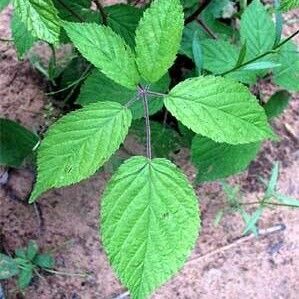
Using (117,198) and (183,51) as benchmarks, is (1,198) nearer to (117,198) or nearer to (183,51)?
(183,51)

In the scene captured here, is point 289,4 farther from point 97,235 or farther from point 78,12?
point 97,235

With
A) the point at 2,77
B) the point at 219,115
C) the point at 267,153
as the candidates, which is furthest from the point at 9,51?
the point at 219,115

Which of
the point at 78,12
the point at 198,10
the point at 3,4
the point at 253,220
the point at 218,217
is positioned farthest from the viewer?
the point at 218,217

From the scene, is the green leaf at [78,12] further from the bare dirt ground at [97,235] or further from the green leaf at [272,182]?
the green leaf at [272,182]

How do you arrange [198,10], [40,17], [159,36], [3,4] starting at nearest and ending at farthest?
[40,17]
[159,36]
[3,4]
[198,10]

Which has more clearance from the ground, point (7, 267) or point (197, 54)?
point (197, 54)

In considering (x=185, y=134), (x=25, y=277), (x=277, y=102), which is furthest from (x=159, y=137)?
(x=25, y=277)

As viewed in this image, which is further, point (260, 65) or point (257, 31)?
point (257, 31)

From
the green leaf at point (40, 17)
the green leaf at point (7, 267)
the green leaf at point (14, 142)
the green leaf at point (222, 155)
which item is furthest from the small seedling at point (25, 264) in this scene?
the green leaf at point (40, 17)
